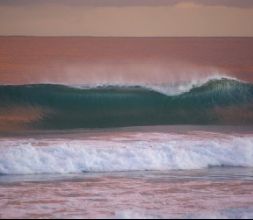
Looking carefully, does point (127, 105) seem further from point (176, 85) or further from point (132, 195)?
point (132, 195)

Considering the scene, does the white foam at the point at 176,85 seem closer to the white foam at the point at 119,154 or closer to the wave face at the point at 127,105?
the wave face at the point at 127,105

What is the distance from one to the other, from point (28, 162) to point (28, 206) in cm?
76

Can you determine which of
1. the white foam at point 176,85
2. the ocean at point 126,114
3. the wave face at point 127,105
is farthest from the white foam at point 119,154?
the white foam at point 176,85

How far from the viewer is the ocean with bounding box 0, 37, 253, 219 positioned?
3.73 m

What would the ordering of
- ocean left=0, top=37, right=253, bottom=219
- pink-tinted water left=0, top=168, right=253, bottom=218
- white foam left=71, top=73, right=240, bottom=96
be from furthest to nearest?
white foam left=71, top=73, right=240, bottom=96
ocean left=0, top=37, right=253, bottom=219
pink-tinted water left=0, top=168, right=253, bottom=218

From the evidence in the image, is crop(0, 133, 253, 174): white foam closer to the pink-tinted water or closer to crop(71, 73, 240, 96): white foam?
the pink-tinted water

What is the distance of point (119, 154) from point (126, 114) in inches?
15.6

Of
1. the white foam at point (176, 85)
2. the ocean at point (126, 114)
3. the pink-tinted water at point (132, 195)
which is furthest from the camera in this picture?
the white foam at point (176, 85)

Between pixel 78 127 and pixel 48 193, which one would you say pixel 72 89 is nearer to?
pixel 78 127

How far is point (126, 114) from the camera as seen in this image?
4160mm

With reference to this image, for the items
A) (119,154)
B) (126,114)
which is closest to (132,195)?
(119,154)

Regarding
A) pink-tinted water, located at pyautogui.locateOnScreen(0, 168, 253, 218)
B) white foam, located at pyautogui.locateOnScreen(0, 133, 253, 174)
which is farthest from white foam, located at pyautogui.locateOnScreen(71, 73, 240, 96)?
pink-tinted water, located at pyautogui.locateOnScreen(0, 168, 253, 218)

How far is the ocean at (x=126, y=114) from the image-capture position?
3732mm

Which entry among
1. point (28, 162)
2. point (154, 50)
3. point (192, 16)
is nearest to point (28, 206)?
point (28, 162)
